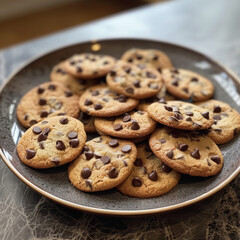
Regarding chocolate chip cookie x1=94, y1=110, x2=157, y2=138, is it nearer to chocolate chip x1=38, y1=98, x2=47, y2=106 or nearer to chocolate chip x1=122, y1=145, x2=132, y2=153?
chocolate chip x1=122, y1=145, x2=132, y2=153

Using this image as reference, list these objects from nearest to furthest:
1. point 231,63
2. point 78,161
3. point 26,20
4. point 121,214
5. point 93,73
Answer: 1. point 121,214
2. point 78,161
3. point 93,73
4. point 231,63
5. point 26,20

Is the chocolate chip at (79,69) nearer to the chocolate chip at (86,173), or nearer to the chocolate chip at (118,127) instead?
the chocolate chip at (118,127)

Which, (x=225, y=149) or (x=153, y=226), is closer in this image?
(x=153, y=226)

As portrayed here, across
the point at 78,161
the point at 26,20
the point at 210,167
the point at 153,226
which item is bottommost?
the point at 26,20

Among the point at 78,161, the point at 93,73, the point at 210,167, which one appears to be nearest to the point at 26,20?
the point at 93,73

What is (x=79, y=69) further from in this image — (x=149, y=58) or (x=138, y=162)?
(x=138, y=162)

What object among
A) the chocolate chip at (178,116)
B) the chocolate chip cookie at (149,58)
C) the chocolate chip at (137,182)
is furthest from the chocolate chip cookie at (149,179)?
the chocolate chip cookie at (149,58)

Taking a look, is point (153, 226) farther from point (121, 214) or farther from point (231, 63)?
point (231, 63)
